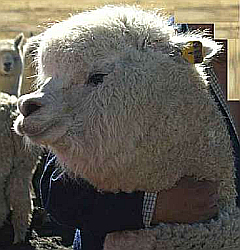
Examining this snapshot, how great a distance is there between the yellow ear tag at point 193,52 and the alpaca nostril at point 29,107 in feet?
1.08

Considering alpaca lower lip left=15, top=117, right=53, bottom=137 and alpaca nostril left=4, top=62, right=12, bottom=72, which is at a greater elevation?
alpaca lower lip left=15, top=117, right=53, bottom=137

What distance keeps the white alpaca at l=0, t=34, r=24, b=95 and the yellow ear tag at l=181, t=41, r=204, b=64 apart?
5711 mm

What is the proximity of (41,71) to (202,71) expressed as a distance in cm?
35

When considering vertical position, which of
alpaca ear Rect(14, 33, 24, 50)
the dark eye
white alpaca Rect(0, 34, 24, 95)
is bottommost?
white alpaca Rect(0, 34, 24, 95)

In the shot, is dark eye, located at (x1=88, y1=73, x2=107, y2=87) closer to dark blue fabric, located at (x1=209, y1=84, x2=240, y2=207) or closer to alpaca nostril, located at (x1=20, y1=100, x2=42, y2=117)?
alpaca nostril, located at (x1=20, y1=100, x2=42, y2=117)

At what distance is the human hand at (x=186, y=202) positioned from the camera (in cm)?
132

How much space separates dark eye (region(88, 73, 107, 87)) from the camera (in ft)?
4.08

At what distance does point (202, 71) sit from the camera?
1.35 meters

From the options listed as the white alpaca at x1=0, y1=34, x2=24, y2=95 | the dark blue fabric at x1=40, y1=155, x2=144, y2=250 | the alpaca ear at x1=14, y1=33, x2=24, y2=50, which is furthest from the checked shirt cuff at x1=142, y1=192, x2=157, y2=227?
the alpaca ear at x1=14, y1=33, x2=24, y2=50

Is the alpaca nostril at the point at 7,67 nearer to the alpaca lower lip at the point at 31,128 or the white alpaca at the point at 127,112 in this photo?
the white alpaca at the point at 127,112

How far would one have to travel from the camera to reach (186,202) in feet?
4.36

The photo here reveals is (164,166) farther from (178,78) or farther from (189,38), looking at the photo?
(189,38)

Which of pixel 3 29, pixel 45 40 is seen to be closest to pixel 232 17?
pixel 3 29

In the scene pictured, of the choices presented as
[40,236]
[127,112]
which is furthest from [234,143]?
[40,236]
